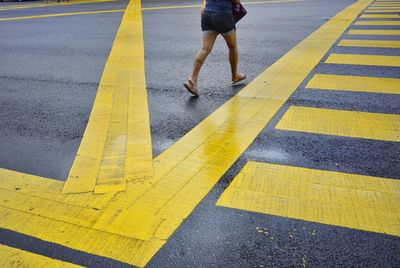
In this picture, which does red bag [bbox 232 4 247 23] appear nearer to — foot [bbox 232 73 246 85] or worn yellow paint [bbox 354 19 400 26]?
foot [bbox 232 73 246 85]

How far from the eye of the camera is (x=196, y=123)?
4.32 metres

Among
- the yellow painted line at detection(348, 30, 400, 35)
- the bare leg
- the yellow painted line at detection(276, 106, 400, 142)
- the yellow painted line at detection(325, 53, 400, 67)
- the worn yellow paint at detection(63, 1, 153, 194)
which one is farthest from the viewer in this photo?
the yellow painted line at detection(348, 30, 400, 35)

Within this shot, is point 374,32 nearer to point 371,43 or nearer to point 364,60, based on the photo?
point 371,43

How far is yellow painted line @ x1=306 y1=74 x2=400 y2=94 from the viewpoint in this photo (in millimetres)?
5336

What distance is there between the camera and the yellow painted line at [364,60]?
261 inches

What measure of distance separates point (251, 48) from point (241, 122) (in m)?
4.23

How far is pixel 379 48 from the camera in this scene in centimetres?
776

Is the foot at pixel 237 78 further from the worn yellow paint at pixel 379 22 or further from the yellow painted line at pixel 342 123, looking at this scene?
the worn yellow paint at pixel 379 22

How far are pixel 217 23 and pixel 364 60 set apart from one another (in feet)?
10.00

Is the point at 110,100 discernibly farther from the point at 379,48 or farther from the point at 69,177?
the point at 379,48

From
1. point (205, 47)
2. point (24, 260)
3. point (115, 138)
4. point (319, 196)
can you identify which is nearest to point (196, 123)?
point (115, 138)

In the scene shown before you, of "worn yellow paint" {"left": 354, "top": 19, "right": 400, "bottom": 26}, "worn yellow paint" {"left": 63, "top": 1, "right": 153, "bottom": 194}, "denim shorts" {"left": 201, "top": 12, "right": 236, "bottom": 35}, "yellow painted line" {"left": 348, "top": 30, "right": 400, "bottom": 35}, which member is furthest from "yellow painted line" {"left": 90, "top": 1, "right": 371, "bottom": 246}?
"worn yellow paint" {"left": 354, "top": 19, "right": 400, "bottom": 26}

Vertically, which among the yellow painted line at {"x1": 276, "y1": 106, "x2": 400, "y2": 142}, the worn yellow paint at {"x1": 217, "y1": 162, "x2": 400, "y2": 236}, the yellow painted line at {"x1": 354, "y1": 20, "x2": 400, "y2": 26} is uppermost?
the yellow painted line at {"x1": 354, "y1": 20, "x2": 400, "y2": 26}

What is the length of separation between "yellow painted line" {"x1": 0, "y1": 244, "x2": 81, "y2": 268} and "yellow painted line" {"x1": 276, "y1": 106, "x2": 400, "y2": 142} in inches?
99.0
